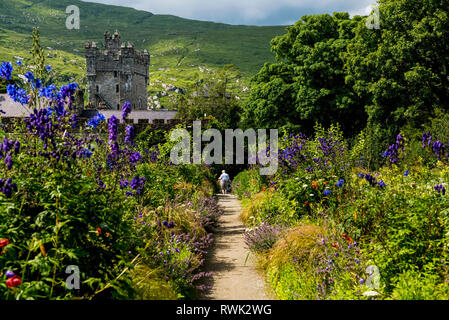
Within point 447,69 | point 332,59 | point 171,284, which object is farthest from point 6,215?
point 332,59

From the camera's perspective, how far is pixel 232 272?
5891mm

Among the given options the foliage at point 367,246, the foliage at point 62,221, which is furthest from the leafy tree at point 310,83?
the foliage at point 62,221

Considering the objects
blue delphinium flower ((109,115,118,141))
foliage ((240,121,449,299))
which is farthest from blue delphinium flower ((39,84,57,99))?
foliage ((240,121,449,299))

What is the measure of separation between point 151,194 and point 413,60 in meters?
16.0

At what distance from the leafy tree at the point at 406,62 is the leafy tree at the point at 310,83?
7.80 feet

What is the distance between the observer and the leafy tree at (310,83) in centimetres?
2236

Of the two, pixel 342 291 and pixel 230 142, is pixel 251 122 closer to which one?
pixel 230 142

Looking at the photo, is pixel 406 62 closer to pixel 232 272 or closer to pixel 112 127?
pixel 232 272

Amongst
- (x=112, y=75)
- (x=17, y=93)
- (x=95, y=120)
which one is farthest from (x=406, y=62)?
(x=112, y=75)

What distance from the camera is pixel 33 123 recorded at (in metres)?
3.82

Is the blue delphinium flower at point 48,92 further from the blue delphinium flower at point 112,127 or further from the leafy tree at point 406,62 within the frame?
the leafy tree at point 406,62

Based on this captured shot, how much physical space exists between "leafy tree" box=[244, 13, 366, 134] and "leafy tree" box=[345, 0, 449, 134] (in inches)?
93.6

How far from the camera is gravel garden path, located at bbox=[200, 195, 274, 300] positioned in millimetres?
4988

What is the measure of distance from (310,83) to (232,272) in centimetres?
1901
